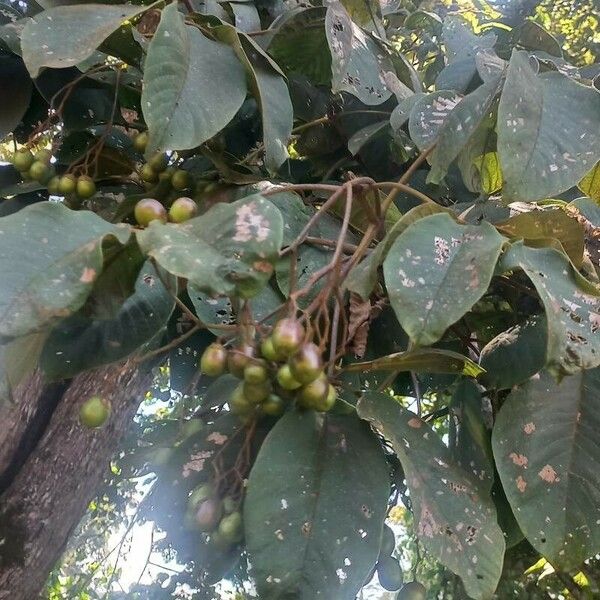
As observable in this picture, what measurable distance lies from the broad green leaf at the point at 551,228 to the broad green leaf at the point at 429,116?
137 mm

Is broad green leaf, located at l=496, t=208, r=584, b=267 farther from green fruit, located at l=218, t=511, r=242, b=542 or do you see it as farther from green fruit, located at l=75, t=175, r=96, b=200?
green fruit, located at l=75, t=175, r=96, b=200

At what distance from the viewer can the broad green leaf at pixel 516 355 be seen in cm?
63

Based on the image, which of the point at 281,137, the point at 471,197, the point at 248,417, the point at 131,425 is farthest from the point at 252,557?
the point at 131,425

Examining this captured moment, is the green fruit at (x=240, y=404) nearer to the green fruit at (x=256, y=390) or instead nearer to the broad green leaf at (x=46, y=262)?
the green fruit at (x=256, y=390)

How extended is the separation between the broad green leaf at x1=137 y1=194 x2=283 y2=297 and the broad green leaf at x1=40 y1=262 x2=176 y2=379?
145mm

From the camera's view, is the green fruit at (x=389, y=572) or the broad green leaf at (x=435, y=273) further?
the green fruit at (x=389, y=572)

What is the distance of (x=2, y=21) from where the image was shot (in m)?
0.84

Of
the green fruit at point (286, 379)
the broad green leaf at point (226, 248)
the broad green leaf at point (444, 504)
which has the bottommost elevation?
the broad green leaf at point (444, 504)

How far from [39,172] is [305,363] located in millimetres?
521

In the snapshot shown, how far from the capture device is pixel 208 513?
0.63 m

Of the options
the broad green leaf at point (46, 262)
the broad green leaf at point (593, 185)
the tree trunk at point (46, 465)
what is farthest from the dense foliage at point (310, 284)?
the tree trunk at point (46, 465)

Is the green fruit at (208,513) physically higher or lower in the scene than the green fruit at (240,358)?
lower

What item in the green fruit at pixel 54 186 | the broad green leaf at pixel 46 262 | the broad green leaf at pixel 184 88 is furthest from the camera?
the green fruit at pixel 54 186

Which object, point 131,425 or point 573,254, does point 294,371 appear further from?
point 131,425
